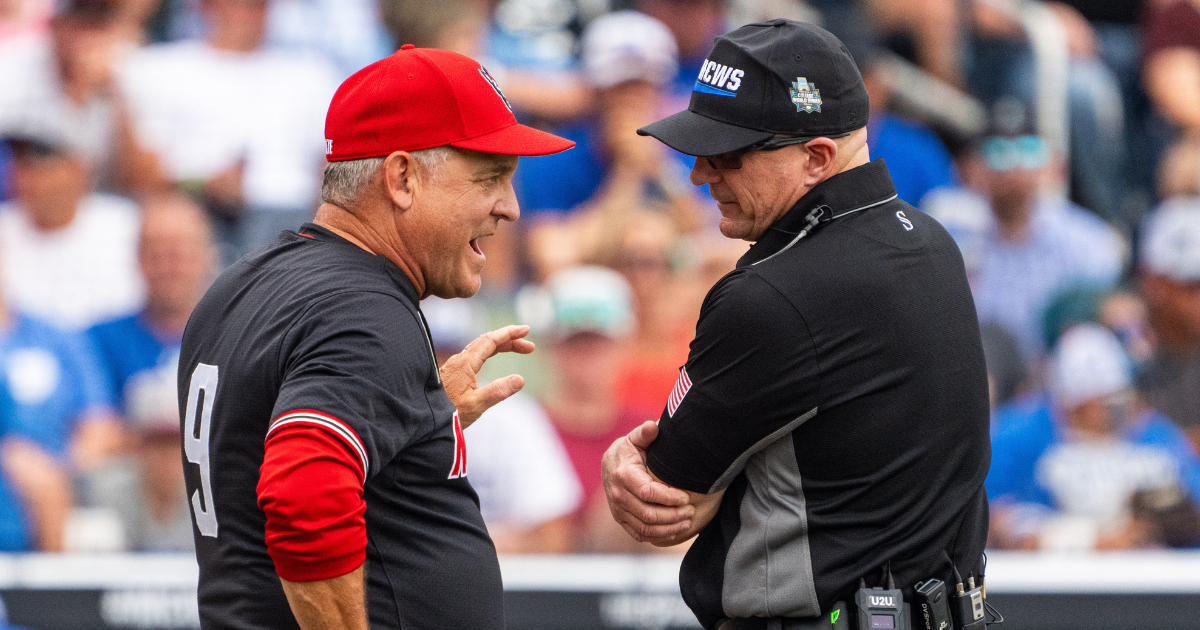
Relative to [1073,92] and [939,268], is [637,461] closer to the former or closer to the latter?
[939,268]

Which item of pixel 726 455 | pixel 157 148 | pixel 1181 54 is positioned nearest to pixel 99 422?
pixel 157 148

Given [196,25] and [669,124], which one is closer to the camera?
[669,124]

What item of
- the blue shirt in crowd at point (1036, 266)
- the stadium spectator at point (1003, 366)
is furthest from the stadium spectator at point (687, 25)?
the stadium spectator at point (1003, 366)

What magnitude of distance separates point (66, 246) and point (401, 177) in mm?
4207

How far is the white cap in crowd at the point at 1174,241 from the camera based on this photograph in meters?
5.71

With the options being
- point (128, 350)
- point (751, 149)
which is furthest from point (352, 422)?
point (128, 350)

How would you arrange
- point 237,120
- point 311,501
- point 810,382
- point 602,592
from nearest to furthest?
point 311,501
point 810,382
point 602,592
point 237,120

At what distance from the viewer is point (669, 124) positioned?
2158mm

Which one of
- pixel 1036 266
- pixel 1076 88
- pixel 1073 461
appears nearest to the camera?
pixel 1073 461

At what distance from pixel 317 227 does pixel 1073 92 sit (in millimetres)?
5187

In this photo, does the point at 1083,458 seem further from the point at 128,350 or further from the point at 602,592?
the point at 128,350

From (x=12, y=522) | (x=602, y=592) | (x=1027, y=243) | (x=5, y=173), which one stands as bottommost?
(x=602, y=592)

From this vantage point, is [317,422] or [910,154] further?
[910,154]

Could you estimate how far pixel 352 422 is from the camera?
166 centimetres
